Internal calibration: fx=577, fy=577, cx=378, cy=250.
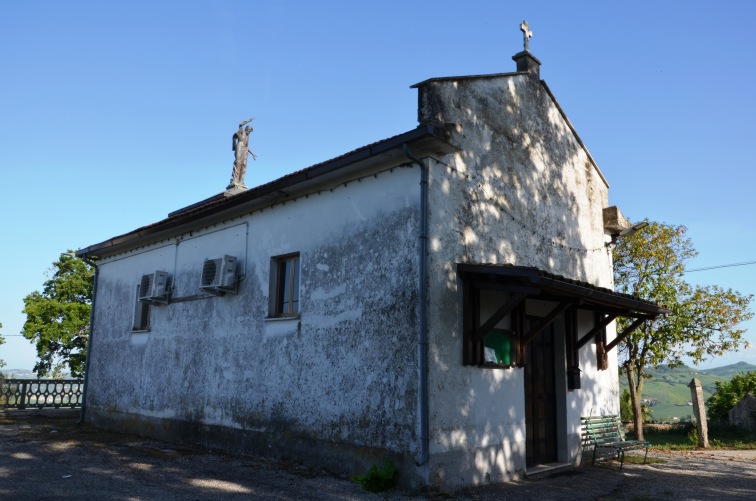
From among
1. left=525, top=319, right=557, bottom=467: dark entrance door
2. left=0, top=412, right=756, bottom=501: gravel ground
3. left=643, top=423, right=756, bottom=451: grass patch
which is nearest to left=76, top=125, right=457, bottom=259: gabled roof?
left=525, top=319, right=557, bottom=467: dark entrance door

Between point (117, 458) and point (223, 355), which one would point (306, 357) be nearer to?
point (223, 355)

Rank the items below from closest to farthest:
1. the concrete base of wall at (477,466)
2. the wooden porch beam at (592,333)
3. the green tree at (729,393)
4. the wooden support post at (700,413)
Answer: the concrete base of wall at (477,466) → the wooden porch beam at (592,333) → the wooden support post at (700,413) → the green tree at (729,393)

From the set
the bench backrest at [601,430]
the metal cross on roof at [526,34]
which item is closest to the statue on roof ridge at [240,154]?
the metal cross on roof at [526,34]

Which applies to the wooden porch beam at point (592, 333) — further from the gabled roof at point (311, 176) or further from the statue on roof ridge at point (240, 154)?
the statue on roof ridge at point (240, 154)

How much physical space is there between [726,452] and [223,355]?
36.4 ft

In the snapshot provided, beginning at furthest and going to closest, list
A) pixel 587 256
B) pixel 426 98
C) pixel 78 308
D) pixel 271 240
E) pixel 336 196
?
pixel 78 308 → pixel 587 256 → pixel 271 240 → pixel 336 196 → pixel 426 98

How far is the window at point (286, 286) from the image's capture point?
9462 millimetres

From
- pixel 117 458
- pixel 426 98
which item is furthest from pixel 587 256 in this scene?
pixel 117 458

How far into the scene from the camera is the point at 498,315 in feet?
24.2

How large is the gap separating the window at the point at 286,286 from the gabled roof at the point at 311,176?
41.5 inches

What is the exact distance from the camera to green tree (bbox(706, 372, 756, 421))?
20.4 meters

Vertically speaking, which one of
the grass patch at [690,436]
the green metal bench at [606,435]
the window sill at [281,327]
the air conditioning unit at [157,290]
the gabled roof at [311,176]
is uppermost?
the gabled roof at [311,176]

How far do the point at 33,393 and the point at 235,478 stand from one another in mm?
12615

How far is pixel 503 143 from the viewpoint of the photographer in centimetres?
927
